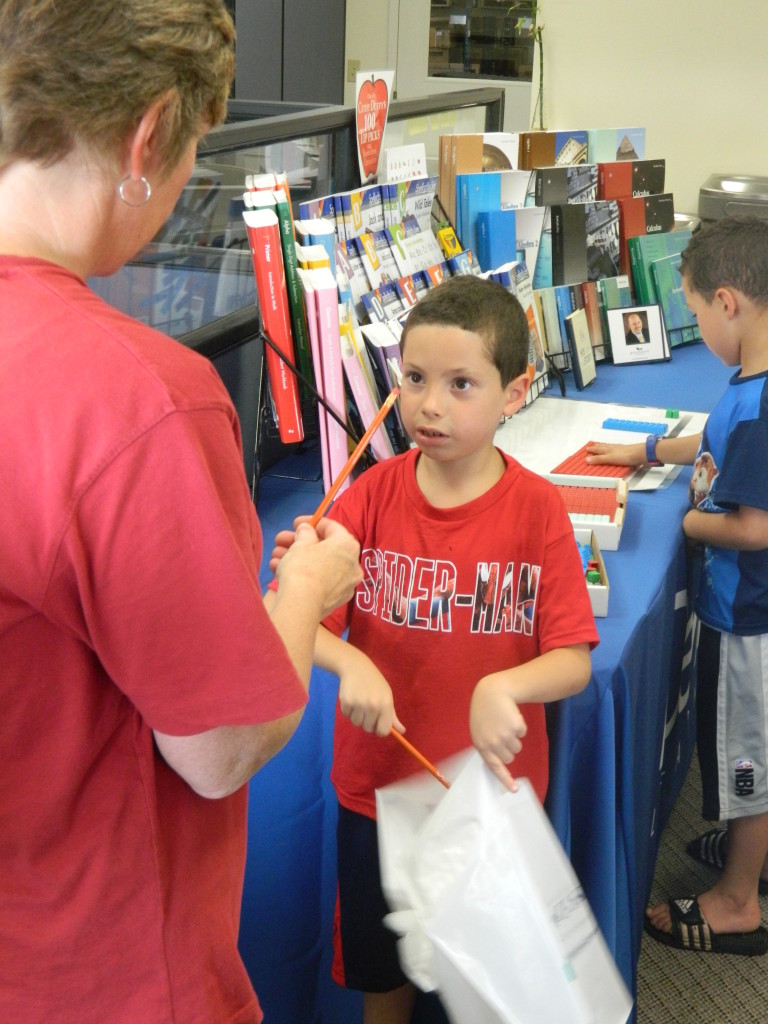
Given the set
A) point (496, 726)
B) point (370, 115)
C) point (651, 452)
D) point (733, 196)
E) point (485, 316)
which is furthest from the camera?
point (733, 196)

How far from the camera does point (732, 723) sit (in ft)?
5.76

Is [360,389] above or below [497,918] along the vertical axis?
above

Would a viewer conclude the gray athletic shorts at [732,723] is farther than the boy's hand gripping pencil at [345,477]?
Yes

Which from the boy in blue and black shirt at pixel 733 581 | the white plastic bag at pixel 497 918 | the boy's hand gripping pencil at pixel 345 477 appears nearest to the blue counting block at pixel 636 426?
the boy in blue and black shirt at pixel 733 581

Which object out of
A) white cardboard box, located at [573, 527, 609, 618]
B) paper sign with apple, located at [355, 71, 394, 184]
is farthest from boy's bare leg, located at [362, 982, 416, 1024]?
paper sign with apple, located at [355, 71, 394, 184]

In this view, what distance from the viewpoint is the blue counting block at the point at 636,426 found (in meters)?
2.21

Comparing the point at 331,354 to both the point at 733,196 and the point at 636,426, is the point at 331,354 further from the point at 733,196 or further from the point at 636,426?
the point at 733,196

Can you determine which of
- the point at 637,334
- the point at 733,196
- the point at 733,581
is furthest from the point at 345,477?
the point at 733,196

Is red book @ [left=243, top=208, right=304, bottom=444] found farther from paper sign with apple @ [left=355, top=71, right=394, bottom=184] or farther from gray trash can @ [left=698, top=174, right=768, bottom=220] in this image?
gray trash can @ [left=698, top=174, right=768, bottom=220]

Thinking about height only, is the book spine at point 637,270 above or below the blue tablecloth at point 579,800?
above

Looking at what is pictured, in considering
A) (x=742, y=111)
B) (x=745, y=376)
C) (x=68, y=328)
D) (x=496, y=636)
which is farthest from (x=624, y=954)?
(x=742, y=111)

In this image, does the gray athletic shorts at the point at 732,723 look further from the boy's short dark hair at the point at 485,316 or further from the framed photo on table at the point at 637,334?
the framed photo on table at the point at 637,334

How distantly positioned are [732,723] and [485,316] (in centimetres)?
94

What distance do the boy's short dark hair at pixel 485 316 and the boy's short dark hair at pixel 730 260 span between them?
2.13 ft
